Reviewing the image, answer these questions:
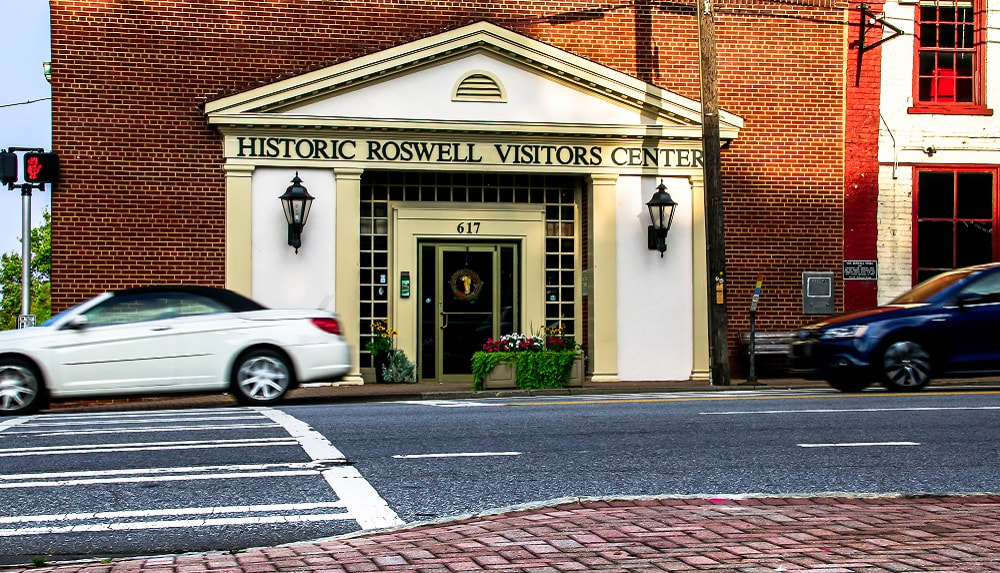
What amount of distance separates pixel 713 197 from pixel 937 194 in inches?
203

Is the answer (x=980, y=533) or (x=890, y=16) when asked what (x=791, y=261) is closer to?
(x=890, y=16)

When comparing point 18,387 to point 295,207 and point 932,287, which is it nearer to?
point 295,207

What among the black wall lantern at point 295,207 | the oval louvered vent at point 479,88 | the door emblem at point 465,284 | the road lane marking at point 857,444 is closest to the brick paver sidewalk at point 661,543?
the road lane marking at point 857,444

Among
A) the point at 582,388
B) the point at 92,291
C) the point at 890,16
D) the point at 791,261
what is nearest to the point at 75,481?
the point at 582,388

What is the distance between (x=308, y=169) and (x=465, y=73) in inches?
115

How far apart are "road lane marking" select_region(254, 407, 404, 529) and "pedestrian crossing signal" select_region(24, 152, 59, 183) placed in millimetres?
10754

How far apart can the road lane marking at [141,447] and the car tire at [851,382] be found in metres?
7.98

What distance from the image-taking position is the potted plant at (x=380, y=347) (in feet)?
66.3

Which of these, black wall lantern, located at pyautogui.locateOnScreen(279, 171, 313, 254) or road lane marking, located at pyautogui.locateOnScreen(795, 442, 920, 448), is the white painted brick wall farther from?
road lane marking, located at pyautogui.locateOnScreen(795, 442, 920, 448)

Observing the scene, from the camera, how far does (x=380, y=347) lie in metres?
20.2

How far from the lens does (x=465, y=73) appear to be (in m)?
20.2

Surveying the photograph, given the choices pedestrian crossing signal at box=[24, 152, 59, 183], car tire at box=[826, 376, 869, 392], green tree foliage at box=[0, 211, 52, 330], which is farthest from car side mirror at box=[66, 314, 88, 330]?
green tree foliage at box=[0, 211, 52, 330]

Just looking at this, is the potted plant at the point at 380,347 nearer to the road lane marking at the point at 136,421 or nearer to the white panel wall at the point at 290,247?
the white panel wall at the point at 290,247

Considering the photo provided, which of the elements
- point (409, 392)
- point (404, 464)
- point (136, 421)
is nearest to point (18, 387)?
point (136, 421)
